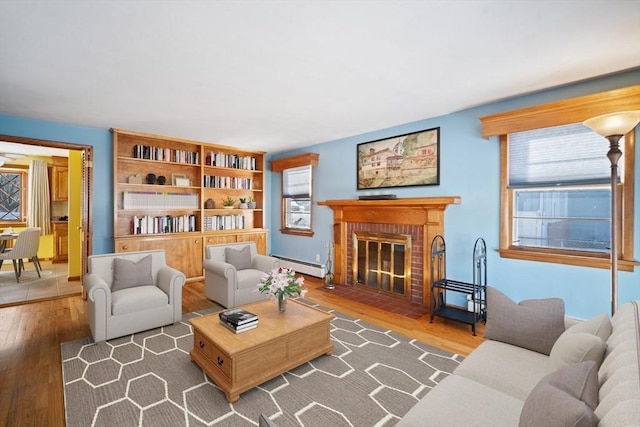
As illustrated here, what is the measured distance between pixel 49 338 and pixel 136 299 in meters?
0.92

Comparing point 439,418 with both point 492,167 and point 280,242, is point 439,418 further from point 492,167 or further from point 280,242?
point 280,242

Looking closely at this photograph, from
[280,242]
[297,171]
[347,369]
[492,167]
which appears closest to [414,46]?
[492,167]

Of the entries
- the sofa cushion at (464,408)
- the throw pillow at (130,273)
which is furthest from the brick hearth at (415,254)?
the throw pillow at (130,273)

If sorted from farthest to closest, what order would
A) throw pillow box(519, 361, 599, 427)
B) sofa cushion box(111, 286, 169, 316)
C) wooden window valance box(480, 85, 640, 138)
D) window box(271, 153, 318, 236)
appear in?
window box(271, 153, 318, 236) → sofa cushion box(111, 286, 169, 316) → wooden window valance box(480, 85, 640, 138) → throw pillow box(519, 361, 599, 427)

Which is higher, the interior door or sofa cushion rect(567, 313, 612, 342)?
the interior door

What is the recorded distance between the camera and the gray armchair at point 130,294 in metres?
2.81

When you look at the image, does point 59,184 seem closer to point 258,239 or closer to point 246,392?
point 258,239

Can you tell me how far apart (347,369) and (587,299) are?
7.81 feet

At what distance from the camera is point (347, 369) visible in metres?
2.39

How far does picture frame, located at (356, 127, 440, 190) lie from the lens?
3906 millimetres

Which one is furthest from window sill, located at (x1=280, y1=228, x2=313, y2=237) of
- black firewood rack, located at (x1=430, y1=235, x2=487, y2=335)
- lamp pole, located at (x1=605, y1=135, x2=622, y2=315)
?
lamp pole, located at (x1=605, y1=135, x2=622, y2=315)

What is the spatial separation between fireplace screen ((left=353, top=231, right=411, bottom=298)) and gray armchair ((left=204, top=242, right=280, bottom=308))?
1407mm

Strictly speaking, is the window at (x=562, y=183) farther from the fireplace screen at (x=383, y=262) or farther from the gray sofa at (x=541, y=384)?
the gray sofa at (x=541, y=384)

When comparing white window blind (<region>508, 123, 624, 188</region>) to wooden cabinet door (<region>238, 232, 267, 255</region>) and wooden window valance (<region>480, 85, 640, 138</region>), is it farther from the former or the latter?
wooden cabinet door (<region>238, 232, 267, 255</region>)
